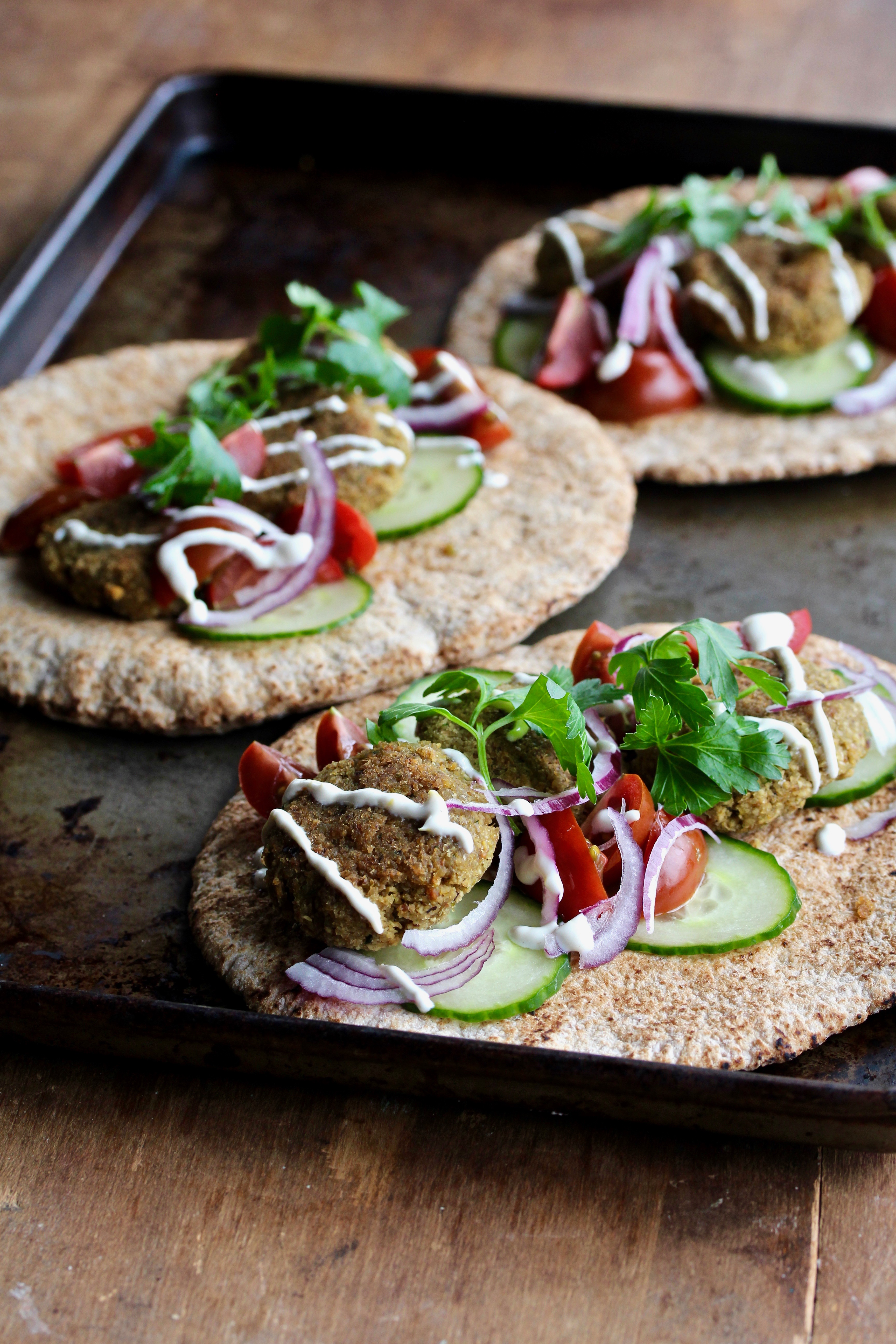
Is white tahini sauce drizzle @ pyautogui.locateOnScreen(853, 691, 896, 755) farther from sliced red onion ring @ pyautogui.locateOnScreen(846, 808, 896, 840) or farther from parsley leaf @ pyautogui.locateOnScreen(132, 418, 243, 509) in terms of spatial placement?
parsley leaf @ pyautogui.locateOnScreen(132, 418, 243, 509)

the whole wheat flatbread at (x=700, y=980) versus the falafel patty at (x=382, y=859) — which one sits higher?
the falafel patty at (x=382, y=859)

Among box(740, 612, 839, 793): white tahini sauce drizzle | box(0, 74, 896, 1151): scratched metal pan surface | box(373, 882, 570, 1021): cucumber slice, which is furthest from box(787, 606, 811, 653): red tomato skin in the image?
box(373, 882, 570, 1021): cucumber slice

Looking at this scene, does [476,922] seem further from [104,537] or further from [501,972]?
[104,537]

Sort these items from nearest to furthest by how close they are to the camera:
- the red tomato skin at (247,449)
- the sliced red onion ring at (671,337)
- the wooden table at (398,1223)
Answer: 1. the wooden table at (398,1223)
2. the red tomato skin at (247,449)
3. the sliced red onion ring at (671,337)

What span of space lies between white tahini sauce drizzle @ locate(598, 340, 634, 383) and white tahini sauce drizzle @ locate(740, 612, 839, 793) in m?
1.80

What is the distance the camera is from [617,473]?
5.24m

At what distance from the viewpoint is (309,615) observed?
4.64 metres

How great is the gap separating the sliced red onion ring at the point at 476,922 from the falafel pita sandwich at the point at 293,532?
3.65 feet

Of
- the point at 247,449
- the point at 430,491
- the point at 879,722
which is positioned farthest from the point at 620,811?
the point at 247,449

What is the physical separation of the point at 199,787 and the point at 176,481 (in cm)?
110

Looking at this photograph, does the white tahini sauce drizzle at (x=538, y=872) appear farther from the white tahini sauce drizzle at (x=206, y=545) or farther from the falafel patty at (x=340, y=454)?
the falafel patty at (x=340, y=454)

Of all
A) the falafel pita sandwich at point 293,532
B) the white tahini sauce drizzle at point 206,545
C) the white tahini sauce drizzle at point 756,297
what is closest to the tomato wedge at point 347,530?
the falafel pita sandwich at point 293,532

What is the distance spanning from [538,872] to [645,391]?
2860 mm

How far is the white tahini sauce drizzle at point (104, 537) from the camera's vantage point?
467 cm
